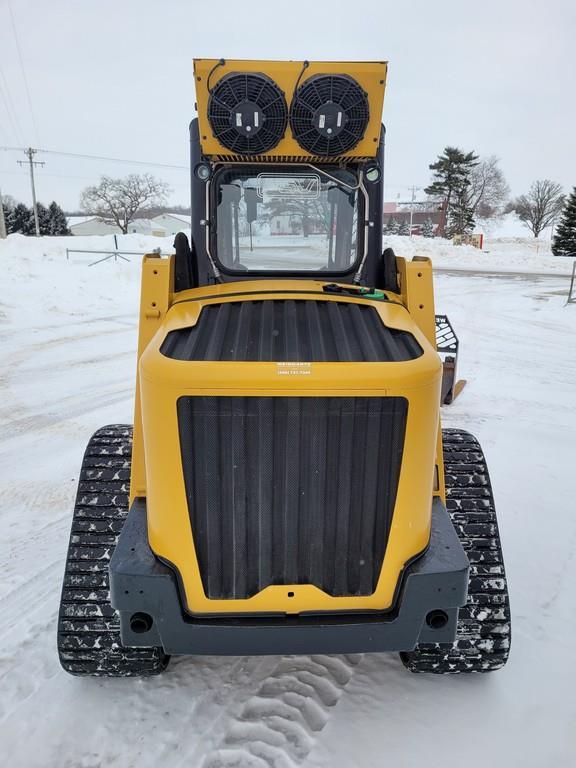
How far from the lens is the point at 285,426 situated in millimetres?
2234

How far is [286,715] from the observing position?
105 inches

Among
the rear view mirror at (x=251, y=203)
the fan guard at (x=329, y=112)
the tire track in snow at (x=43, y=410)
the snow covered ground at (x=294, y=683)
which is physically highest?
the fan guard at (x=329, y=112)

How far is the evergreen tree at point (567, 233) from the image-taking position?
42906mm

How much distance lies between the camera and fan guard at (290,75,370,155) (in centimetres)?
296

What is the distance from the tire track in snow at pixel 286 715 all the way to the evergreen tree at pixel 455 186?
51362 millimetres

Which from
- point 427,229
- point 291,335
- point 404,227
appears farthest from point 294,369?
point 404,227

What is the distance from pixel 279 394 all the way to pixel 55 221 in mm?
53047

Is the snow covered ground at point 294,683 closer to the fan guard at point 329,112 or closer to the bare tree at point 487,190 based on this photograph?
the fan guard at point 329,112

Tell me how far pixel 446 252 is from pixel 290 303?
38.2 metres

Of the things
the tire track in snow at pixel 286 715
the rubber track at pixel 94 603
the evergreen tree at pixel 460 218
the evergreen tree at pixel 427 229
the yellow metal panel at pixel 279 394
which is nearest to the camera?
the yellow metal panel at pixel 279 394

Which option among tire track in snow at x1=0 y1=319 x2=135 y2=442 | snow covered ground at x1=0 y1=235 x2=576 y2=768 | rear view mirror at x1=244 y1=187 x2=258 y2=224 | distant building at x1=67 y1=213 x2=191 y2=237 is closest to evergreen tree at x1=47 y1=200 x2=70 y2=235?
distant building at x1=67 y1=213 x2=191 y2=237

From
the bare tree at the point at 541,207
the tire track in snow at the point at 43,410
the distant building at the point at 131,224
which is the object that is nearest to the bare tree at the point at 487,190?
the bare tree at the point at 541,207

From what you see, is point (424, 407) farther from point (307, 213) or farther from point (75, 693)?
point (75, 693)

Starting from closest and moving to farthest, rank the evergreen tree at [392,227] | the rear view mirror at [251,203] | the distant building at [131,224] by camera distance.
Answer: the rear view mirror at [251,203], the evergreen tree at [392,227], the distant building at [131,224]
